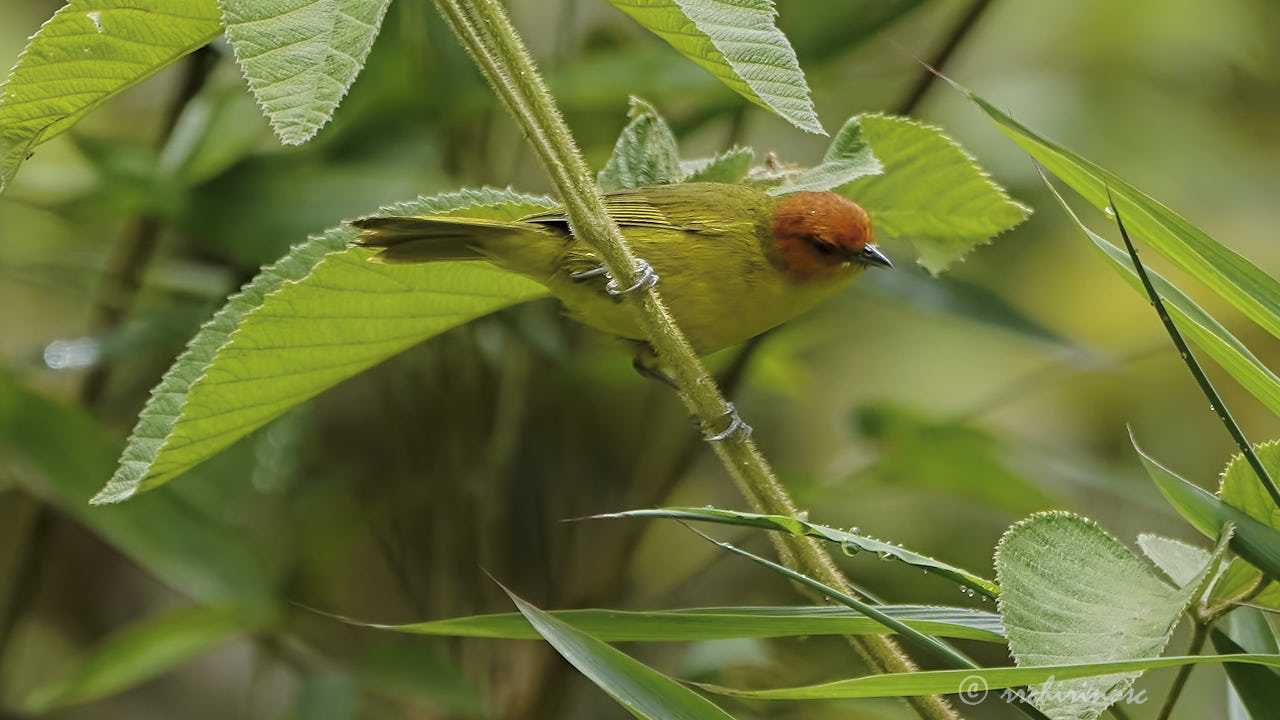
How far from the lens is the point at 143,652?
2.37 meters

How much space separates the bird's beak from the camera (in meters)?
2.21

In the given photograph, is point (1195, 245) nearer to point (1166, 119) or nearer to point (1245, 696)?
point (1245, 696)

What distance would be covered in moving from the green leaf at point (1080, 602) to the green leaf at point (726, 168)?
655 millimetres

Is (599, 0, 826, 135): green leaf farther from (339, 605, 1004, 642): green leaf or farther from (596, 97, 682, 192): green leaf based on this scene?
(596, 97, 682, 192): green leaf

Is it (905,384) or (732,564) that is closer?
(732,564)

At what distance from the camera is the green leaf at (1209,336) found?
36.9 inches

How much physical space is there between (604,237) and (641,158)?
46cm

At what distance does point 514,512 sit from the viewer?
3012 mm

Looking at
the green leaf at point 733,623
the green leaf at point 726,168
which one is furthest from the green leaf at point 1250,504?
the green leaf at point 726,168

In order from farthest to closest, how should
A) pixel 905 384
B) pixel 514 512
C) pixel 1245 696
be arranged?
pixel 905 384
pixel 514 512
pixel 1245 696

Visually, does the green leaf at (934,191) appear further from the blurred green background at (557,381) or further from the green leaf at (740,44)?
the blurred green background at (557,381)

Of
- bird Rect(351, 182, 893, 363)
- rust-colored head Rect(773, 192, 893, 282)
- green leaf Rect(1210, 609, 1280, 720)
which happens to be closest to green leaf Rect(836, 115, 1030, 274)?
bird Rect(351, 182, 893, 363)

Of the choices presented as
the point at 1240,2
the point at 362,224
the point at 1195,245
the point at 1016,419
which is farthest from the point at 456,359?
the point at 1240,2

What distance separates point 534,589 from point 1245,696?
2276mm
